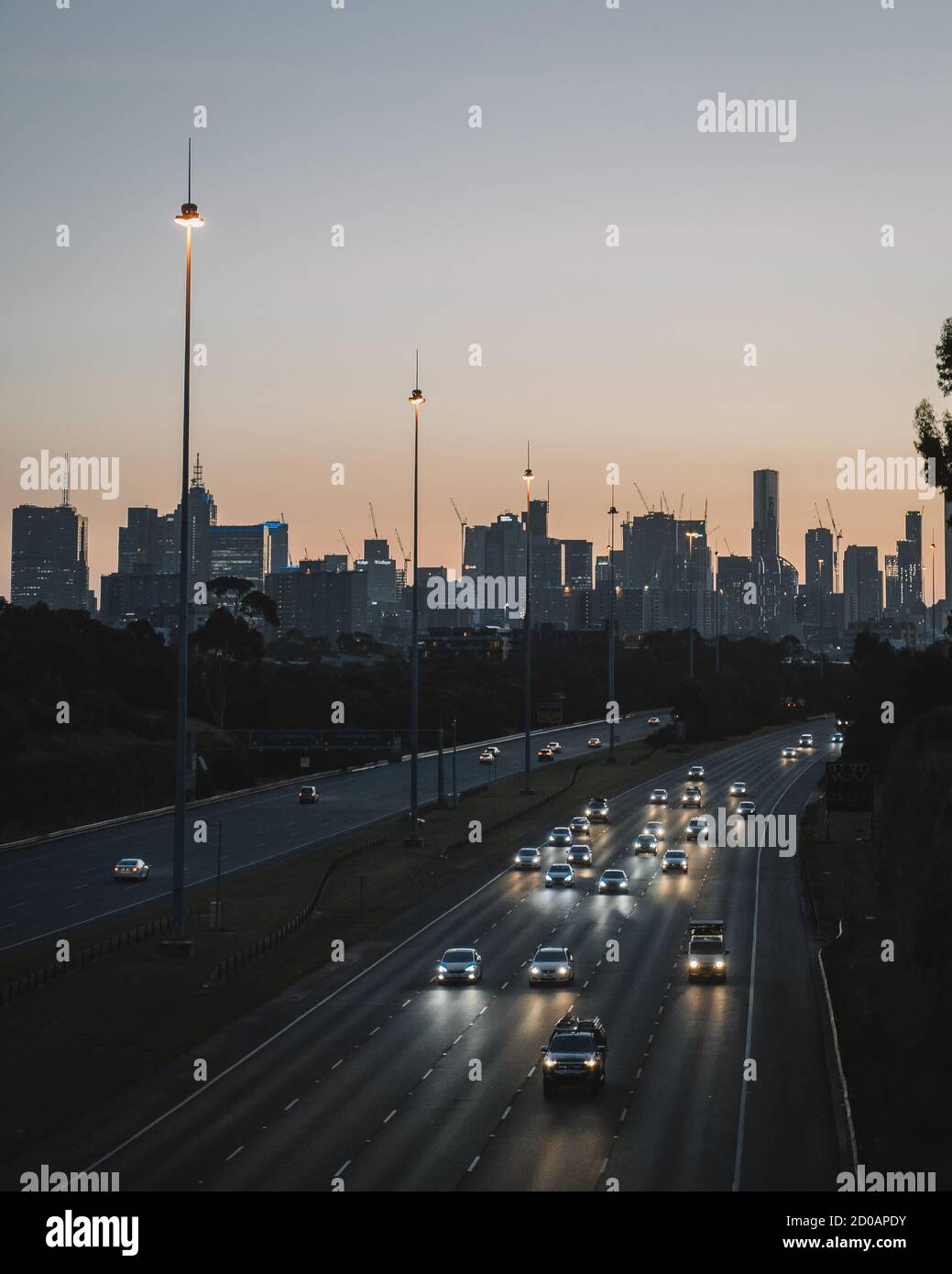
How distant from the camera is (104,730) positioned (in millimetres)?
124438

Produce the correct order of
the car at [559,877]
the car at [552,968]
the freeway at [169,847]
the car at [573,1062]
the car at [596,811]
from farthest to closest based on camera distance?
the car at [596,811] → the car at [559,877] → the freeway at [169,847] → the car at [552,968] → the car at [573,1062]

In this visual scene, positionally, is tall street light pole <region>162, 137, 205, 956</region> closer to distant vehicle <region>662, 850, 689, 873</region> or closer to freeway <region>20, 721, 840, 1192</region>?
freeway <region>20, 721, 840, 1192</region>

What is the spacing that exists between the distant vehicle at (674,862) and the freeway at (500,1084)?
13704 mm

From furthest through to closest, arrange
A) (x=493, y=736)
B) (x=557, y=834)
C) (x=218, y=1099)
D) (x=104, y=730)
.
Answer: (x=493, y=736)
(x=104, y=730)
(x=557, y=834)
(x=218, y=1099)

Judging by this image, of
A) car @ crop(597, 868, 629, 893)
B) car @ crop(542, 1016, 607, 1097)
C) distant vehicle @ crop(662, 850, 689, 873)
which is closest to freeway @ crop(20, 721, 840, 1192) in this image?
car @ crop(542, 1016, 607, 1097)

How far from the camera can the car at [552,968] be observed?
141ft

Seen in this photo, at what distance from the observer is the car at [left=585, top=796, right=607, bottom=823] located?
90312mm

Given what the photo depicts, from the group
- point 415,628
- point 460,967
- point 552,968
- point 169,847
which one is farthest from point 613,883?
point 169,847

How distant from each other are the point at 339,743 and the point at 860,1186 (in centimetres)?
9474

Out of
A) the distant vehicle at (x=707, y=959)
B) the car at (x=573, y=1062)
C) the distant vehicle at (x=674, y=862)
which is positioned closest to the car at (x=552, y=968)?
the distant vehicle at (x=707, y=959)

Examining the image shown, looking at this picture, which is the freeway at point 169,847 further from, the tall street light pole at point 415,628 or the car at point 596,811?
the car at point 596,811

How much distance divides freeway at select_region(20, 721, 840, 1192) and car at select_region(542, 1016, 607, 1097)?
303 mm
